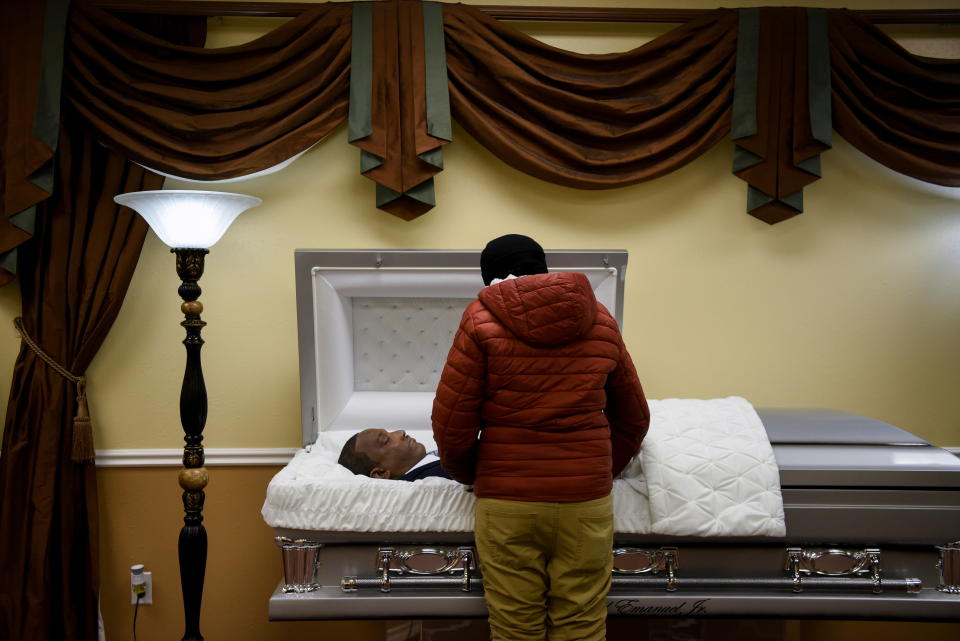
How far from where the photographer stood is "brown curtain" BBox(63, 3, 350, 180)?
2391mm

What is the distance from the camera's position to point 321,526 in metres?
1.84

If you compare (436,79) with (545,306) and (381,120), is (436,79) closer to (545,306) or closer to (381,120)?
(381,120)

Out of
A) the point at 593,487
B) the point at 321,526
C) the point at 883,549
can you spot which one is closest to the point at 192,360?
the point at 321,526

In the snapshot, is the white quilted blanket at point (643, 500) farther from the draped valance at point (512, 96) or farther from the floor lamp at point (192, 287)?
the draped valance at point (512, 96)

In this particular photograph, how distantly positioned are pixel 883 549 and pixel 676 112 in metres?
1.57

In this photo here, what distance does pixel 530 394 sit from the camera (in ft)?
5.46

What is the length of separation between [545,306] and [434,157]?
1053mm

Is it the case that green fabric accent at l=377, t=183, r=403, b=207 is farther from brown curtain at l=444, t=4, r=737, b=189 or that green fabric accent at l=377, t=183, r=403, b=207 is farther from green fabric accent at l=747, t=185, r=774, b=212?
green fabric accent at l=747, t=185, r=774, b=212

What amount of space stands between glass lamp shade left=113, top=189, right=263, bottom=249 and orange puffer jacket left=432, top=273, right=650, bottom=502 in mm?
822

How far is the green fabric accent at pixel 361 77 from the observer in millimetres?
2404

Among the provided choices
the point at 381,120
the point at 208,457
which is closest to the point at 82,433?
the point at 208,457

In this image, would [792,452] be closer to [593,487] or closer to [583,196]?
[593,487]

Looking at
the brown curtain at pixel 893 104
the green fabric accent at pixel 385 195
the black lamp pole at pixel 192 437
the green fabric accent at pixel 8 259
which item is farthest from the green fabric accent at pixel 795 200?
the green fabric accent at pixel 8 259

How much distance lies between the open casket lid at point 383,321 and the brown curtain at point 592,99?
516 millimetres
